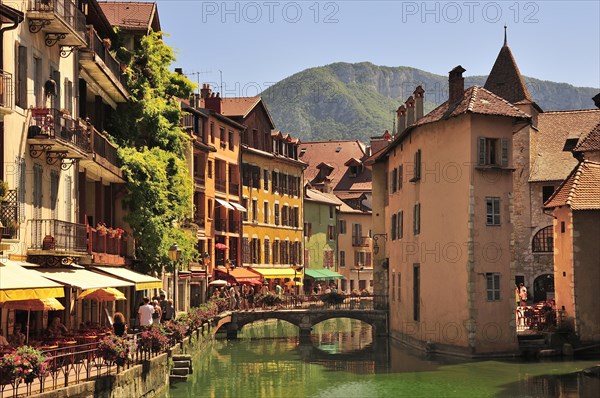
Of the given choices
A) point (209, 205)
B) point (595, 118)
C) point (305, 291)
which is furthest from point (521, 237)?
point (305, 291)

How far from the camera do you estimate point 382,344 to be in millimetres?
54438

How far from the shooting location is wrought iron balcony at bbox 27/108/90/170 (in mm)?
28516

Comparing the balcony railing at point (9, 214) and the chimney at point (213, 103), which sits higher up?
the chimney at point (213, 103)

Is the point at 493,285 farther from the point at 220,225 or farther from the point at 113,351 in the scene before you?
the point at 220,225

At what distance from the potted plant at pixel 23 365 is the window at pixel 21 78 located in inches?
358

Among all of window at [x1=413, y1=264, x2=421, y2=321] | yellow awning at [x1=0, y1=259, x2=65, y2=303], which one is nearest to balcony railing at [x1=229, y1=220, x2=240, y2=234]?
window at [x1=413, y1=264, x2=421, y2=321]

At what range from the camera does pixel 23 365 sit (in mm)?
20188

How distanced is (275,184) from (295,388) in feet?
168

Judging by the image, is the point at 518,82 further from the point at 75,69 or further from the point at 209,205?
the point at 75,69

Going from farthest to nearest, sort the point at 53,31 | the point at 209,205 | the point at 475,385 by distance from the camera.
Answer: the point at 209,205 < the point at 475,385 < the point at 53,31

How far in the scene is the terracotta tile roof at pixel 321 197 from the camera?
94.9m

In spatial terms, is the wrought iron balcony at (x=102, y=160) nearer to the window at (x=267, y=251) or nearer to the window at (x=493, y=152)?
the window at (x=493, y=152)

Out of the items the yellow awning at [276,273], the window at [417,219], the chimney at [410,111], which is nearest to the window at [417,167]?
the window at [417,219]

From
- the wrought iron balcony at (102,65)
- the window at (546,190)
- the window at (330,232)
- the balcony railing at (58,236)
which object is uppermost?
the wrought iron balcony at (102,65)
